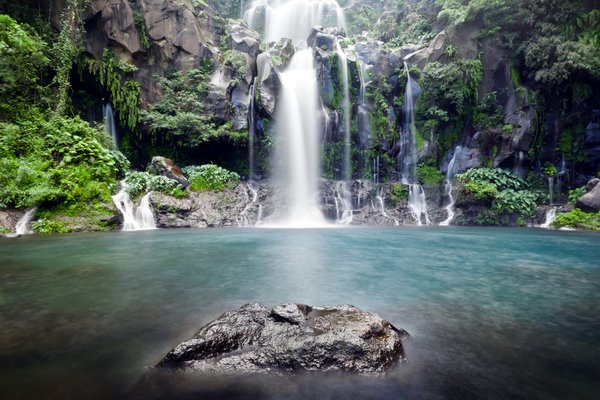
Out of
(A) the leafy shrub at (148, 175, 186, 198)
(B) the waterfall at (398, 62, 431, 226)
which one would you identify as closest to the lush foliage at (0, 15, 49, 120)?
(A) the leafy shrub at (148, 175, 186, 198)

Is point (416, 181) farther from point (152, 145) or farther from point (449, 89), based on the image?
point (152, 145)

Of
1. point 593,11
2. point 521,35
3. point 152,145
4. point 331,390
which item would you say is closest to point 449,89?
point 521,35

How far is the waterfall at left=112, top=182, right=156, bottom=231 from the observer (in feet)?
43.4

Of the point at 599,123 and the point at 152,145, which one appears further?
the point at 152,145

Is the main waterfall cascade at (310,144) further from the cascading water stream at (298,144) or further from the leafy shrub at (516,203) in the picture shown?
the leafy shrub at (516,203)

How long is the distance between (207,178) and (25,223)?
25.2 feet

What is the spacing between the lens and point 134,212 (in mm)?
13680

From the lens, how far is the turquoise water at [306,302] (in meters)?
2.17

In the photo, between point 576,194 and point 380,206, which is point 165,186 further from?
point 576,194

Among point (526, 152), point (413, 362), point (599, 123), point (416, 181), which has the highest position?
point (599, 123)

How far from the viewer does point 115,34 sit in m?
17.6

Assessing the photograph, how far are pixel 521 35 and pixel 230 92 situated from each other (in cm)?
1738

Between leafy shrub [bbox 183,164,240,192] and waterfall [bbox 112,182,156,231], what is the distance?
8.77ft

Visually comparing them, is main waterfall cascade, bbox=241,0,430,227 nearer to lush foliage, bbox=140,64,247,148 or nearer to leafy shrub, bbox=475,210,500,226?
lush foliage, bbox=140,64,247,148
